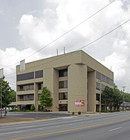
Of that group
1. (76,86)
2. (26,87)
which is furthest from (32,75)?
(76,86)

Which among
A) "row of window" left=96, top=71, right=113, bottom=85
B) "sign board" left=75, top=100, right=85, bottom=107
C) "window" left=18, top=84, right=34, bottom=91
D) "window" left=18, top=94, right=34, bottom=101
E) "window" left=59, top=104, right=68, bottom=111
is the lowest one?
"window" left=59, top=104, right=68, bottom=111

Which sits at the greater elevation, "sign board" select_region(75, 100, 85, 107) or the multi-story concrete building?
the multi-story concrete building

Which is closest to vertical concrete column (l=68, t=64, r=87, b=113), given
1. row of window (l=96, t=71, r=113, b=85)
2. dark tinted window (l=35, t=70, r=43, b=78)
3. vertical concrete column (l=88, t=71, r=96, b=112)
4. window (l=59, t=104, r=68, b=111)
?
window (l=59, t=104, r=68, b=111)

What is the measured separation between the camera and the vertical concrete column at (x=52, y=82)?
64.3m

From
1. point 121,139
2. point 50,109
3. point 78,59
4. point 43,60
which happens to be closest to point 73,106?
point 50,109

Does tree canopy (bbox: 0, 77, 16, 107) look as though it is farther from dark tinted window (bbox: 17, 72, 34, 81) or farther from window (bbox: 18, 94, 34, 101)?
window (bbox: 18, 94, 34, 101)

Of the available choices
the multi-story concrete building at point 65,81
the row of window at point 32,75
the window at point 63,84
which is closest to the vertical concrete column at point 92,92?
the multi-story concrete building at point 65,81

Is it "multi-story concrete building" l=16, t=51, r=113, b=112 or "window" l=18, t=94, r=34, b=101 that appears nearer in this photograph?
"multi-story concrete building" l=16, t=51, r=113, b=112

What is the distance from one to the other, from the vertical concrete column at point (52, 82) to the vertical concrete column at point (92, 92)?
11091mm

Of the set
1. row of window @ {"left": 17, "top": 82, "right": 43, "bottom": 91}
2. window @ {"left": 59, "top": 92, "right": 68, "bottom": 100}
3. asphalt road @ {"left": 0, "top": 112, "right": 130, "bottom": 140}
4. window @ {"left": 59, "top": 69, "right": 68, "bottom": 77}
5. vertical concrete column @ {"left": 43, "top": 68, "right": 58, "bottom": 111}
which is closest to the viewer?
asphalt road @ {"left": 0, "top": 112, "right": 130, "bottom": 140}

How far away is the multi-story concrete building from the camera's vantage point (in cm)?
5966

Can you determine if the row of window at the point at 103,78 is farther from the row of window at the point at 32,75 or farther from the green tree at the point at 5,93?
the green tree at the point at 5,93

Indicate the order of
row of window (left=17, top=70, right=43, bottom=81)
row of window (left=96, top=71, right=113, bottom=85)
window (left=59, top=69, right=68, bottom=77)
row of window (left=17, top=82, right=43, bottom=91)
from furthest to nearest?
row of window (left=96, top=71, right=113, bottom=85), row of window (left=17, top=82, right=43, bottom=91), row of window (left=17, top=70, right=43, bottom=81), window (left=59, top=69, right=68, bottom=77)

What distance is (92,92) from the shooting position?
68.5 meters
